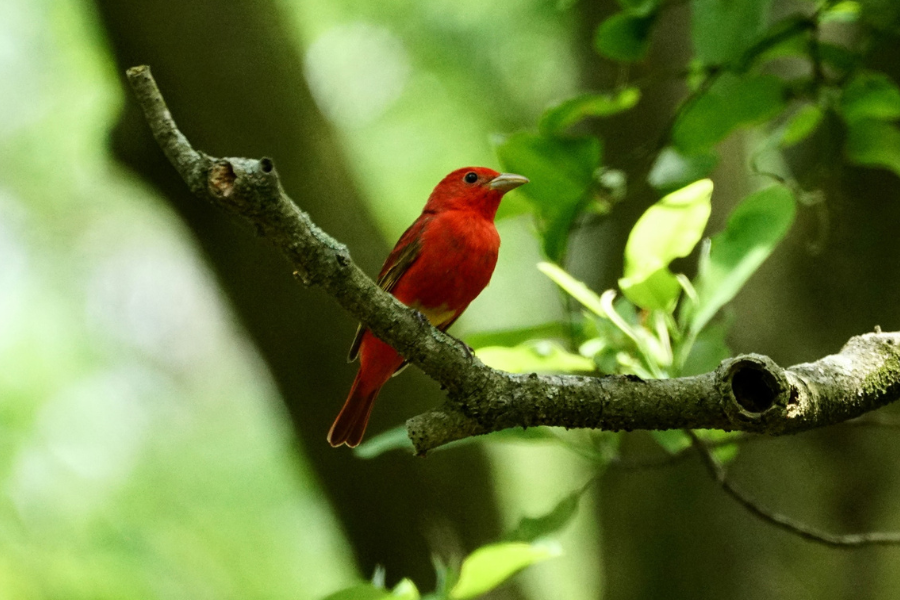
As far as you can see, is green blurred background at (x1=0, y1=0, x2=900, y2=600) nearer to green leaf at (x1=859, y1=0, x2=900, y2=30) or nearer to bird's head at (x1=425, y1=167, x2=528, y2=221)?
bird's head at (x1=425, y1=167, x2=528, y2=221)

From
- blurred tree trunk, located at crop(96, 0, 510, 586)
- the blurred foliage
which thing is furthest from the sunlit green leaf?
the blurred foliage

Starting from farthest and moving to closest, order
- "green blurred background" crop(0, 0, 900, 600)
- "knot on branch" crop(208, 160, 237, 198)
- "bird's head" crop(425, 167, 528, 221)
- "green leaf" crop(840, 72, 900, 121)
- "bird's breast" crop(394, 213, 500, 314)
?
"bird's head" crop(425, 167, 528, 221) → "green blurred background" crop(0, 0, 900, 600) → "bird's breast" crop(394, 213, 500, 314) → "green leaf" crop(840, 72, 900, 121) → "knot on branch" crop(208, 160, 237, 198)

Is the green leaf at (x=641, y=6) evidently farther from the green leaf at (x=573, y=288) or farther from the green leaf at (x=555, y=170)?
the green leaf at (x=573, y=288)

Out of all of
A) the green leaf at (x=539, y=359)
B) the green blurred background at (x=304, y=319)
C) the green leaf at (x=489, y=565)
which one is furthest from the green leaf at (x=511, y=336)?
the green leaf at (x=489, y=565)

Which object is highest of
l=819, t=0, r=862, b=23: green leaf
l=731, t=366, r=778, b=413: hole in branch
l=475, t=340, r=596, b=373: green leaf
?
l=819, t=0, r=862, b=23: green leaf

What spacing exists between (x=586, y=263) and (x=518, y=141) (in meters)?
1.47

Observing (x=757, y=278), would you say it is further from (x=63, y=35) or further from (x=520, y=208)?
(x=63, y=35)

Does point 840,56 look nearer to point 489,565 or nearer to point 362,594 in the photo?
point 489,565

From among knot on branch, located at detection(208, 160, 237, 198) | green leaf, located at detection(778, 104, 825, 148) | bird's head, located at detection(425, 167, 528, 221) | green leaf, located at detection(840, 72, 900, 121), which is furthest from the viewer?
bird's head, located at detection(425, 167, 528, 221)

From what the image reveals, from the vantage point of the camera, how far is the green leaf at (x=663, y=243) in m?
2.03

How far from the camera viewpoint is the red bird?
9.49 ft

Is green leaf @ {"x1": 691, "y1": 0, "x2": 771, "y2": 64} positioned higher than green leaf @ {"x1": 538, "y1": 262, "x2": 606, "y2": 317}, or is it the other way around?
green leaf @ {"x1": 691, "y1": 0, "x2": 771, "y2": 64}

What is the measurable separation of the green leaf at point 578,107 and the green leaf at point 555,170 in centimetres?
5

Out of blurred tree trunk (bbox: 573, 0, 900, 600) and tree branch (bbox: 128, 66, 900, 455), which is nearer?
tree branch (bbox: 128, 66, 900, 455)
